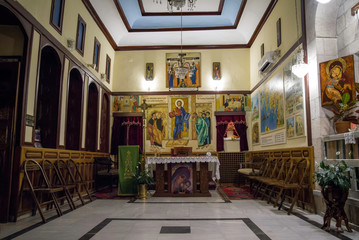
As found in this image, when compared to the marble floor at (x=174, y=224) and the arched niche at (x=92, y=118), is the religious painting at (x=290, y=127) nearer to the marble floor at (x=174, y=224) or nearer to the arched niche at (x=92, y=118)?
the marble floor at (x=174, y=224)

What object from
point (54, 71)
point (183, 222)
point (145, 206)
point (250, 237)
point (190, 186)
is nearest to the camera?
point (250, 237)

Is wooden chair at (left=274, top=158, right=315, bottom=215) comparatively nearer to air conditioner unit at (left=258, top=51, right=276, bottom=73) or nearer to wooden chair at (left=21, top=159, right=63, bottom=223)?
air conditioner unit at (left=258, top=51, right=276, bottom=73)

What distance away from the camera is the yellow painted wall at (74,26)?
5391 mm

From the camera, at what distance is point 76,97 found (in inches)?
301

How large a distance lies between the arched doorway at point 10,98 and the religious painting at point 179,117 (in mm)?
6428

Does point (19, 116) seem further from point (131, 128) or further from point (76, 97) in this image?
point (131, 128)

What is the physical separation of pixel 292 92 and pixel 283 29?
192 cm

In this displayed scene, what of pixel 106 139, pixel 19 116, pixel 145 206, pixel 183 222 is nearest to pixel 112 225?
pixel 183 222

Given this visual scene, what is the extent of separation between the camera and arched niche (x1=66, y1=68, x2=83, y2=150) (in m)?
7.50

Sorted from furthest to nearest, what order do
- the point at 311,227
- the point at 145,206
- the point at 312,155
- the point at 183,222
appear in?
1. the point at 145,206
2. the point at 312,155
3. the point at 183,222
4. the point at 311,227

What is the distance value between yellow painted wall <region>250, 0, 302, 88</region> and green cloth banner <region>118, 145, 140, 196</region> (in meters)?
4.71

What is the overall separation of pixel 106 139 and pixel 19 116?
561 centimetres

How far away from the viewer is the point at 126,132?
10.6 meters

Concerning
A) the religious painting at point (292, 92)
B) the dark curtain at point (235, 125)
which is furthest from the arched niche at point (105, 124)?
the religious painting at point (292, 92)
